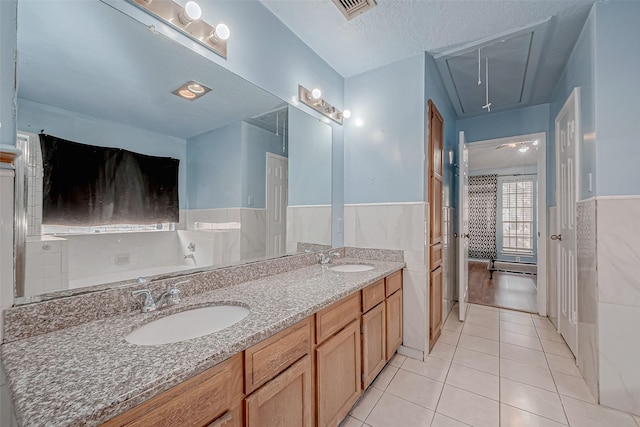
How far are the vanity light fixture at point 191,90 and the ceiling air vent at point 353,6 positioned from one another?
999mm

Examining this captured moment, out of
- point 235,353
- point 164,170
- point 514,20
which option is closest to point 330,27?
point 514,20

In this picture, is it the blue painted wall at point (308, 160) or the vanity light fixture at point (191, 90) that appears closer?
the vanity light fixture at point (191, 90)

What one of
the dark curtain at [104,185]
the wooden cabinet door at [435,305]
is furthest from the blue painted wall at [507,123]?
the dark curtain at [104,185]

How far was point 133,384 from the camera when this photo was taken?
0.61m

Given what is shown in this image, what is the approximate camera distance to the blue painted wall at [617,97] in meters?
1.58

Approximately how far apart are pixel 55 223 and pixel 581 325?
3138 mm

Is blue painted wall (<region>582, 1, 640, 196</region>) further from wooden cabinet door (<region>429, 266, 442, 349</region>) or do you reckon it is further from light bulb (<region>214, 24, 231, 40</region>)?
light bulb (<region>214, 24, 231, 40</region>)

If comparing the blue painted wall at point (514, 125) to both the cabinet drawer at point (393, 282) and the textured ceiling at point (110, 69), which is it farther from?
the textured ceiling at point (110, 69)

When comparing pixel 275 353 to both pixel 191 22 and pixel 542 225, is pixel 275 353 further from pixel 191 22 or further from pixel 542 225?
pixel 542 225

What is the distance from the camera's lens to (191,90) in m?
1.38

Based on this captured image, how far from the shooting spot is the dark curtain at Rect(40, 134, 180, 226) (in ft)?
3.09

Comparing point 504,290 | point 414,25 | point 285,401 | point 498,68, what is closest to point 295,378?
point 285,401

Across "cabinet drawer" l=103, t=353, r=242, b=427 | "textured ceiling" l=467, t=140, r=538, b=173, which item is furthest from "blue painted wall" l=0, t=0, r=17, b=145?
"textured ceiling" l=467, t=140, r=538, b=173

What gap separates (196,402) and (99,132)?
1.06 meters
